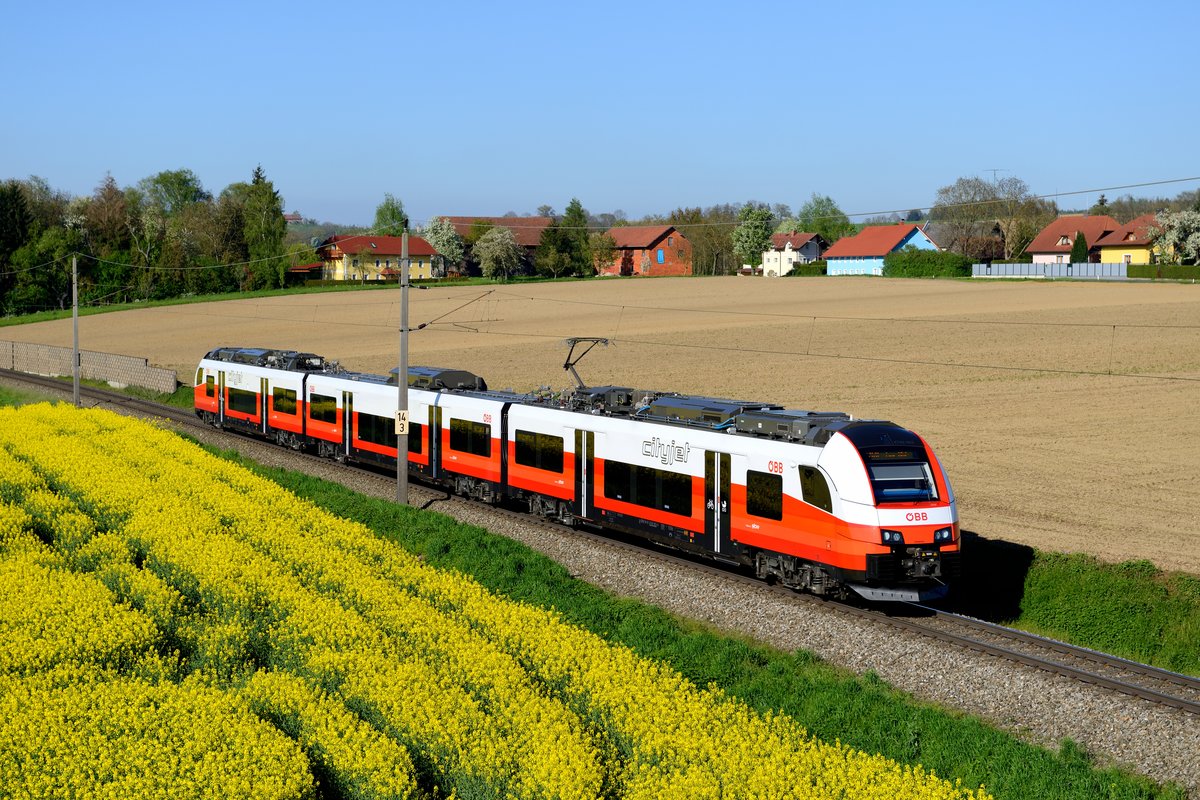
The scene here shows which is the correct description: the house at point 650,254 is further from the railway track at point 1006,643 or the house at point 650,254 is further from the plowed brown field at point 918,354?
the railway track at point 1006,643

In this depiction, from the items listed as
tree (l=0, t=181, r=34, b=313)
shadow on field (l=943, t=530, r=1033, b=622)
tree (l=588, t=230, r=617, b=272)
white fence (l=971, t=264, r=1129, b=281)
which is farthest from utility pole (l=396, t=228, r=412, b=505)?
tree (l=588, t=230, r=617, b=272)

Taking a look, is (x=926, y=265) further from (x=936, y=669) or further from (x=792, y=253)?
(x=936, y=669)

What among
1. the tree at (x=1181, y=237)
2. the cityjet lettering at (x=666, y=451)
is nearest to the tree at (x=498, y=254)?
the tree at (x=1181, y=237)

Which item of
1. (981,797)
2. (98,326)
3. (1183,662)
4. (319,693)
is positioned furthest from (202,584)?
(98,326)

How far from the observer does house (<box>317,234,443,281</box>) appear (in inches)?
5212

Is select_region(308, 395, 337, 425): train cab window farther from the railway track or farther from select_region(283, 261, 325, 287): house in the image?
select_region(283, 261, 325, 287): house

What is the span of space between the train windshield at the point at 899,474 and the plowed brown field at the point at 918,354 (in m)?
5.68

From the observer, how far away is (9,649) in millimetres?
15234

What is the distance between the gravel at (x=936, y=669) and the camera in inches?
585

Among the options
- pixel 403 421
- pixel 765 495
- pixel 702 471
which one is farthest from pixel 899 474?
pixel 403 421

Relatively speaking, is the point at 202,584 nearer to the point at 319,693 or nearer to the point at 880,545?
the point at 319,693

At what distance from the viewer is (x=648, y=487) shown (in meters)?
24.9

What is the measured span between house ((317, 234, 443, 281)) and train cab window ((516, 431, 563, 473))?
327 ft

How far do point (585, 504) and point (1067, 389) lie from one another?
25578mm
